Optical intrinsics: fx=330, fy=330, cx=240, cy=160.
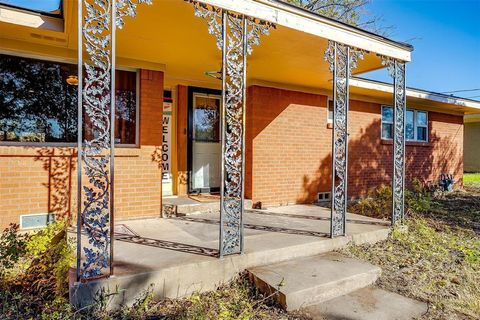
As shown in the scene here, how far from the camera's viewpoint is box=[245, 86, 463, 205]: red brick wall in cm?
746

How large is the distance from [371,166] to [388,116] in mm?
1782

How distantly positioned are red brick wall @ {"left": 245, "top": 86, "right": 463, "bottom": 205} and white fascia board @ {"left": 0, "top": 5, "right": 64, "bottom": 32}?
4021 mm

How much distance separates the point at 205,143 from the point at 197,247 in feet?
12.6

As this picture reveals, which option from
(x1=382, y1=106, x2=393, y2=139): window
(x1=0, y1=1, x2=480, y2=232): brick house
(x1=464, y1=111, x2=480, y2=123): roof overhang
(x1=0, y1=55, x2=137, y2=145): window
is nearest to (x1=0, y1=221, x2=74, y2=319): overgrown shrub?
(x1=0, y1=1, x2=480, y2=232): brick house

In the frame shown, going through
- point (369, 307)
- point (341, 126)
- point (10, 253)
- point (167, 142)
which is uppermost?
point (341, 126)

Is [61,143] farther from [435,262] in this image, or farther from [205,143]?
[435,262]

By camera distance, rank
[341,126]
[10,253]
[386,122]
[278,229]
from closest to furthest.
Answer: [10,253]
[341,126]
[278,229]
[386,122]

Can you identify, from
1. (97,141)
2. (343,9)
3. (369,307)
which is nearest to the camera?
(97,141)

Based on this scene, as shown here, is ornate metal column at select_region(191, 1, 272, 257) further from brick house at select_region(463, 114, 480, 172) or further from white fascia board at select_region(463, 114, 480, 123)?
brick house at select_region(463, 114, 480, 172)

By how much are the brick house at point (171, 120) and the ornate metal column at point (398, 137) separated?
0.35 meters

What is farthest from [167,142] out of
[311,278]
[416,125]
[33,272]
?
[416,125]

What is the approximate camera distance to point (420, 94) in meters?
9.84

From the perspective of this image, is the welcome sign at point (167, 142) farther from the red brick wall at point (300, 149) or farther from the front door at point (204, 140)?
the red brick wall at point (300, 149)

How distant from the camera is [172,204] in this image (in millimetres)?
6371
